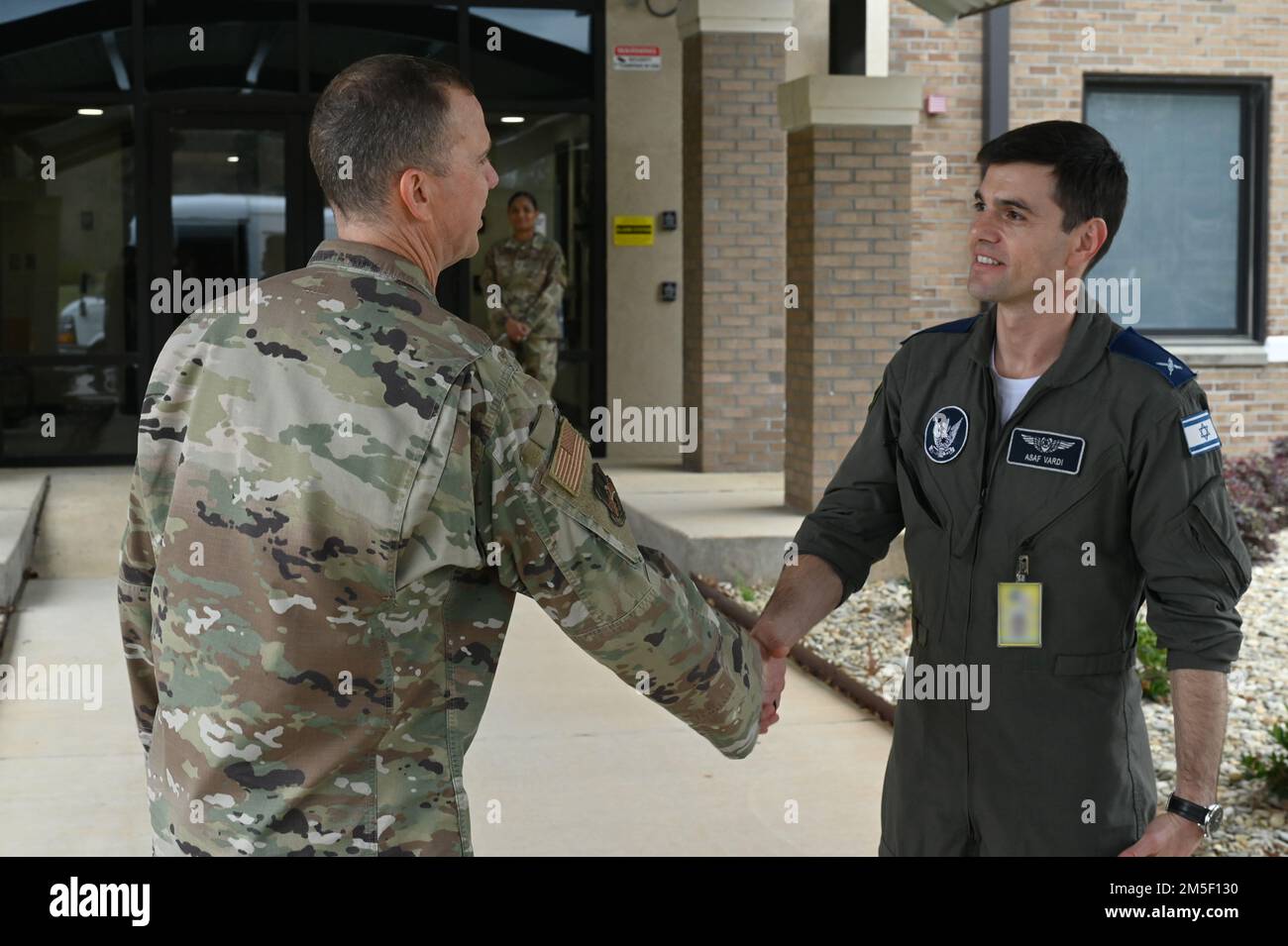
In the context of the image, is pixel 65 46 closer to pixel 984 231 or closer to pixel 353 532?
pixel 984 231

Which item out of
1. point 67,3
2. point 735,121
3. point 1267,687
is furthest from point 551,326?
point 1267,687

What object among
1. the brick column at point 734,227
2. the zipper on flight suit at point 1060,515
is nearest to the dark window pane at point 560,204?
the brick column at point 734,227

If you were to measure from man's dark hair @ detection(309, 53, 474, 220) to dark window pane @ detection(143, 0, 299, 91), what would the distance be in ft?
35.3

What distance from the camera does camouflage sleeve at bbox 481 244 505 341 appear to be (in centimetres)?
1202

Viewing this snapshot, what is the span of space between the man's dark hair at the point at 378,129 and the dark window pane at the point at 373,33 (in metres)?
10.6

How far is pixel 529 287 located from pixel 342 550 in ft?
32.5

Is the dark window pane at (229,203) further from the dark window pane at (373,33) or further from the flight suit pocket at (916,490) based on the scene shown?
the flight suit pocket at (916,490)

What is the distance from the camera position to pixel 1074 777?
2639 millimetres

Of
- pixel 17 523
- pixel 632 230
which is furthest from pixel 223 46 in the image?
pixel 17 523

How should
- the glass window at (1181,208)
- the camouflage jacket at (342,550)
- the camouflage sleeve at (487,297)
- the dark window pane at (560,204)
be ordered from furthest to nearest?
the glass window at (1181,208)
the dark window pane at (560,204)
the camouflage sleeve at (487,297)
the camouflage jacket at (342,550)

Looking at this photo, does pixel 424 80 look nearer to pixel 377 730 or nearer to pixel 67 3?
pixel 377 730

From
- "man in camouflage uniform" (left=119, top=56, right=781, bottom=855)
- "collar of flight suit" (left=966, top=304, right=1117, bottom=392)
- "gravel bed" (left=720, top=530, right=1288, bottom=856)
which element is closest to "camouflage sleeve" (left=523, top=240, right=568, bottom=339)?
"gravel bed" (left=720, top=530, right=1288, bottom=856)

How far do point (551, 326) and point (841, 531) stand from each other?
9.17 metres

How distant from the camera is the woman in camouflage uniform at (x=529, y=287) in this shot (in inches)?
467
